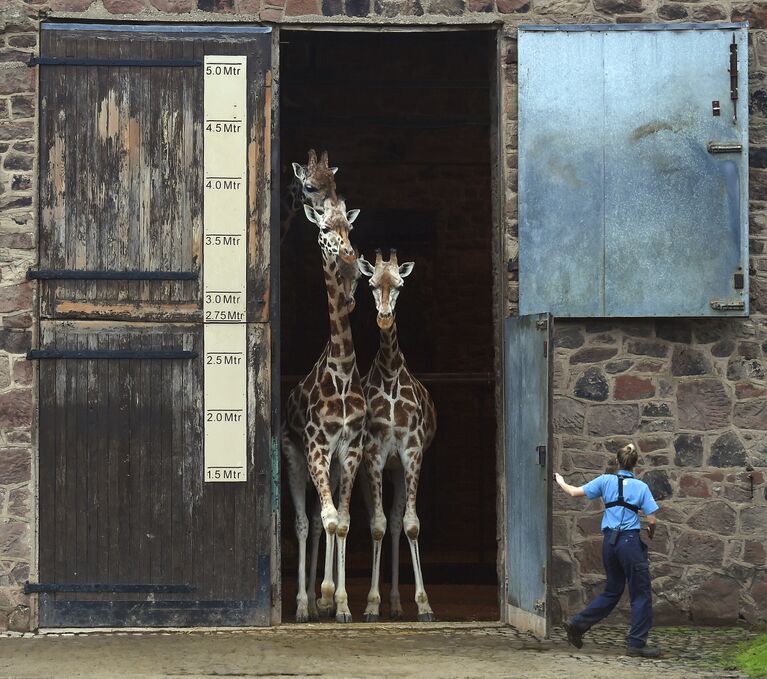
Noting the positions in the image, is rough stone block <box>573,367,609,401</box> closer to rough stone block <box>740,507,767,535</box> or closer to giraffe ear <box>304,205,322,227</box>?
rough stone block <box>740,507,767,535</box>

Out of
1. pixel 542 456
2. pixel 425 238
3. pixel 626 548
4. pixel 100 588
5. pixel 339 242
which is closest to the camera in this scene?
pixel 626 548

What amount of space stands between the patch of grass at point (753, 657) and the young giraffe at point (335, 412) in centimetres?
Result: 282

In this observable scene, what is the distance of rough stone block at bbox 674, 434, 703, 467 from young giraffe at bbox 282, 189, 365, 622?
2279 mm

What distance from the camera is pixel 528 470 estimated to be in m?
10.5

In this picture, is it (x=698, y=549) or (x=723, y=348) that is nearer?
(x=698, y=549)

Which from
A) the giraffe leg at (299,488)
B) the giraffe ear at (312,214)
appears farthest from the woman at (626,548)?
the giraffe ear at (312,214)

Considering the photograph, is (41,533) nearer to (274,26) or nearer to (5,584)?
(5,584)

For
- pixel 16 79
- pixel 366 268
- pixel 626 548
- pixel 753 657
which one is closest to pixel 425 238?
pixel 366 268

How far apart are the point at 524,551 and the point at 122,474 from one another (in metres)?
2.84

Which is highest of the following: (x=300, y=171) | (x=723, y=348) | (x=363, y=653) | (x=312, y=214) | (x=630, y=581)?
(x=300, y=171)

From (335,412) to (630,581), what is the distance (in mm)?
2640

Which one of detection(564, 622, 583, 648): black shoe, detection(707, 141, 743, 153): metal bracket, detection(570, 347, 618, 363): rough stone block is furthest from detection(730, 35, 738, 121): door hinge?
detection(564, 622, 583, 648): black shoe

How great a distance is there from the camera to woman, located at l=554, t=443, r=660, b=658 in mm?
9742

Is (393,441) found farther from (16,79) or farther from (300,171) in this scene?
(16,79)
